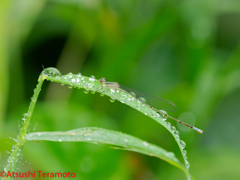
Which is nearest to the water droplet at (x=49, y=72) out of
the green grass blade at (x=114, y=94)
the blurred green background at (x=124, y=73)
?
the green grass blade at (x=114, y=94)

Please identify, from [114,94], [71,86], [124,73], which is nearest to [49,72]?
[71,86]

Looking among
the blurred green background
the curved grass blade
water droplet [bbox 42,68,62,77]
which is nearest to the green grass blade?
water droplet [bbox 42,68,62,77]

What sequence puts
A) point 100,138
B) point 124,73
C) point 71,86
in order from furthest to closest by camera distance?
point 124,73, point 71,86, point 100,138

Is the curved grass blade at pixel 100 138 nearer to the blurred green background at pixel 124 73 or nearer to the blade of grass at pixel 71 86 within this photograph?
the blade of grass at pixel 71 86

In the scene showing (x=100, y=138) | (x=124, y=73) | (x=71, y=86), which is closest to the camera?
(x=100, y=138)

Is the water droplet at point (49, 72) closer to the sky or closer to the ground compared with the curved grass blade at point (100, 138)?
closer to the sky

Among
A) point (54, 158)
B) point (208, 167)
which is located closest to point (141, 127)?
point (208, 167)

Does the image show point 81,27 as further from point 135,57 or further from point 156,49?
point 156,49

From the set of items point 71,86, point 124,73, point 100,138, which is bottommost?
Result: point 100,138

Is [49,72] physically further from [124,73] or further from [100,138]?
[124,73]
